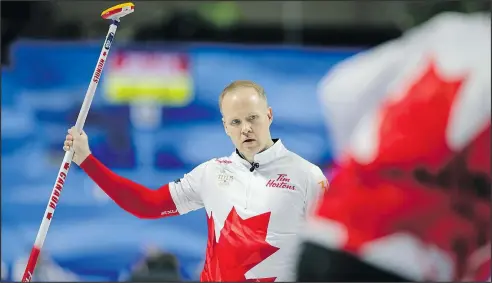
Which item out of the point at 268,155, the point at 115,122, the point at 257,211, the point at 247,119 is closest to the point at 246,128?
the point at 247,119

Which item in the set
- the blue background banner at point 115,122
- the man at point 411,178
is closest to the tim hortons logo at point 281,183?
the blue background banner at point 115,122

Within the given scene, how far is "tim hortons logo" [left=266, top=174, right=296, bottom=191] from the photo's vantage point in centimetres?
243

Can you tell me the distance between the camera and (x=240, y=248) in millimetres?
2381

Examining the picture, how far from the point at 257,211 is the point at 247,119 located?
0.31 meters

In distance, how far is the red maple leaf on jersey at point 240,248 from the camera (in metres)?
2.38

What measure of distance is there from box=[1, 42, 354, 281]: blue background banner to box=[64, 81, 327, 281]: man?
3.80 feet

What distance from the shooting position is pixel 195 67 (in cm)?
413

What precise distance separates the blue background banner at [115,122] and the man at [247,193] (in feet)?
3.80

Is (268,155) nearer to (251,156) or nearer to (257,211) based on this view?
(251,156)

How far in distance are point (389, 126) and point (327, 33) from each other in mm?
3299

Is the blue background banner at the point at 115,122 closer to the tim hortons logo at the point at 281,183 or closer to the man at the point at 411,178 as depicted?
the tim hortons logo at the point at 281,183

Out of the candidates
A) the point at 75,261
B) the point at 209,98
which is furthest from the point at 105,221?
the point at 209,98

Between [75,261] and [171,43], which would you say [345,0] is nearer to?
[171,43]

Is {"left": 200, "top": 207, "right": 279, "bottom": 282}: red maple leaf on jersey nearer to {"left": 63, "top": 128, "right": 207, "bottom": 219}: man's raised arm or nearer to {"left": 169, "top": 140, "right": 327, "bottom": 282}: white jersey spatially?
{"left": 169, "top": 140, "right": 327, "bottom": 282}: white jersey
